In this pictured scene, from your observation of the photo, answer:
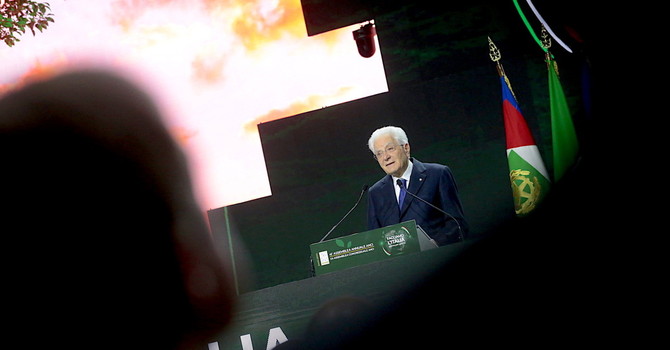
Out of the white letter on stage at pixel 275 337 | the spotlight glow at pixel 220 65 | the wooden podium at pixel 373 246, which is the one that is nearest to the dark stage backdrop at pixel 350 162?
the spotlight glow at pixel 220 65

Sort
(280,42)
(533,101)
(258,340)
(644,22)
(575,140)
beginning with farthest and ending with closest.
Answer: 1. (280,42)
2. (533,101)
3. (575,140)
4. (644,22)
5. (258,340)

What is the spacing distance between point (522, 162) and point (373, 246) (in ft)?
5.62

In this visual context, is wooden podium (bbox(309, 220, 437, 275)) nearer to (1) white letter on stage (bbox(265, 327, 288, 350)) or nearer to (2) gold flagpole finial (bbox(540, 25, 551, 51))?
(1) white letter on stage (bbox(265, 327, 288, 350))

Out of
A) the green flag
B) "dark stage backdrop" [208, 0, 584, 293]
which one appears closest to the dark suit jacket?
"dark stage backdrop" [208, 0, 584, 293]

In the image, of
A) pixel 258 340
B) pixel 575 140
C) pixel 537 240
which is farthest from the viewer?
pixel 575 140

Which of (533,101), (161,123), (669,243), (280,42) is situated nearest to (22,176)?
(161,123)

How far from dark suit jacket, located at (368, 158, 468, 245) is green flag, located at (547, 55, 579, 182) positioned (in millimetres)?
699

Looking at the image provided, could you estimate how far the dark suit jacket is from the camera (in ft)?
12.0

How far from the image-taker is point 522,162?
390 centimetres

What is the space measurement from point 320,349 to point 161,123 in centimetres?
356

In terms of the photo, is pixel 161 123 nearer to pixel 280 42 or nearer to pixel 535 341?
pixel 280 42

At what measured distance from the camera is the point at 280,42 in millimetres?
4859

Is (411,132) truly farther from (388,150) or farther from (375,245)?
(375,245)

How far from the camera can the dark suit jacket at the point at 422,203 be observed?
144 inches
